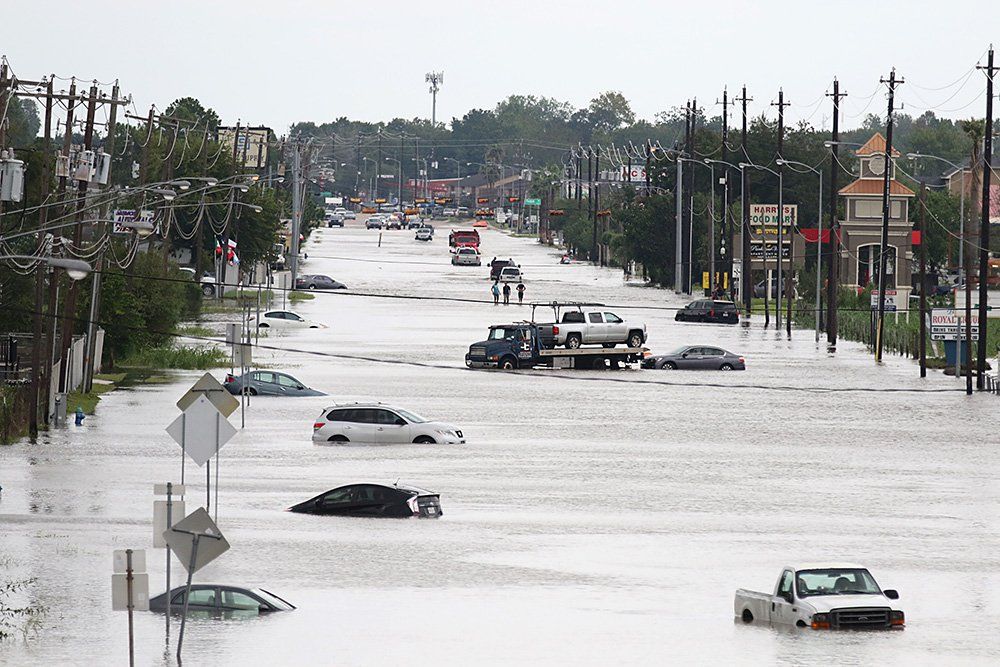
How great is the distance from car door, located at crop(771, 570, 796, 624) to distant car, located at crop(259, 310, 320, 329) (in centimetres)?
6476

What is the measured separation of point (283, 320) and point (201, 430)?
5760 cm

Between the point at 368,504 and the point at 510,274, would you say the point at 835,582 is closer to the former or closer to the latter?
the point at 368,504

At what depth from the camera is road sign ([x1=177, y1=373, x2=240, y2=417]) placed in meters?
34.8

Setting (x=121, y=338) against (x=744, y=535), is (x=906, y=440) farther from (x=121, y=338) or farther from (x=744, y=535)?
(x=121, y=338)

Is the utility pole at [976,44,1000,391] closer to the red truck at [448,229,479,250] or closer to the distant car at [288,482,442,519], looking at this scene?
the distant car at [288,482,442,519]

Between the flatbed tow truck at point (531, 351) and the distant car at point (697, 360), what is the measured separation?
2.23 feet

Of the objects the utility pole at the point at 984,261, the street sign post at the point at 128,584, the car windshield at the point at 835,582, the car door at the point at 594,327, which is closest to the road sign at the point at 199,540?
the street sign post at the point at 128,584

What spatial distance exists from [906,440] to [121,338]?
3171 centimetres

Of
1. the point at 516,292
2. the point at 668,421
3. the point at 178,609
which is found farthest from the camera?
the point at 516,292

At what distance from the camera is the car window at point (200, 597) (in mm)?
25359

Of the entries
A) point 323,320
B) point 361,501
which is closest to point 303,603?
point 361,501

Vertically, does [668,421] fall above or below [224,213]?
below

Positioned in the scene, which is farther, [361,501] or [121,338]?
[121,338]

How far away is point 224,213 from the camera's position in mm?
114625
